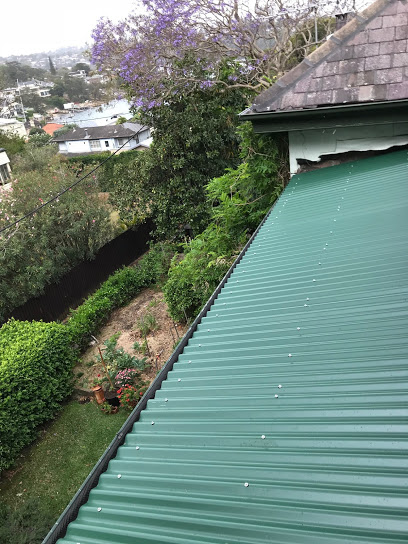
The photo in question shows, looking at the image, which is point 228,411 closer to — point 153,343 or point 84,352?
point 153,343

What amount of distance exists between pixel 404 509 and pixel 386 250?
2480mm

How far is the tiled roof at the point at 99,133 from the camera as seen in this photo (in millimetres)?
39156

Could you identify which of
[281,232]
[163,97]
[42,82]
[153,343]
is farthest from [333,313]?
[42,82]

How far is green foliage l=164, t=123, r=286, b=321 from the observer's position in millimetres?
7152

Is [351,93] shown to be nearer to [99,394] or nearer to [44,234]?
[99,394]

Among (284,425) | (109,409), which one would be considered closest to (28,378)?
(109,409)

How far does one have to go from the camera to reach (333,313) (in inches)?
115

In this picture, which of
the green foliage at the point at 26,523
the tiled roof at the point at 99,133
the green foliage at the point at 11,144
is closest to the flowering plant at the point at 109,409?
the green foliage at the point at 26,523

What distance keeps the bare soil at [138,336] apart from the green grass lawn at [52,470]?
3.72ft

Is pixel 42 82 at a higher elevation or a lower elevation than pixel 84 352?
higher

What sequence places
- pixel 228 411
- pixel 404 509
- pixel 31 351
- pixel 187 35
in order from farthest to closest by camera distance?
pixel 187 35, pixel 31 351, pixel 228 411, pixel 404 509

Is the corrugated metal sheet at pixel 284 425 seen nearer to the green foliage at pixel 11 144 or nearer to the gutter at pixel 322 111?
the gutter at pixel 322 111

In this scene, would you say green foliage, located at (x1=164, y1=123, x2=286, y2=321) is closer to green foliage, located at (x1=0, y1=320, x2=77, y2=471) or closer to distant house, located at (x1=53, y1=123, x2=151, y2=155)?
green foliage, located at (x1=0, y1=320, x2=77, y2=471)

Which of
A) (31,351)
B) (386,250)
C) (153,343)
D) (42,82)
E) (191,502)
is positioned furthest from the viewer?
(42,82)
